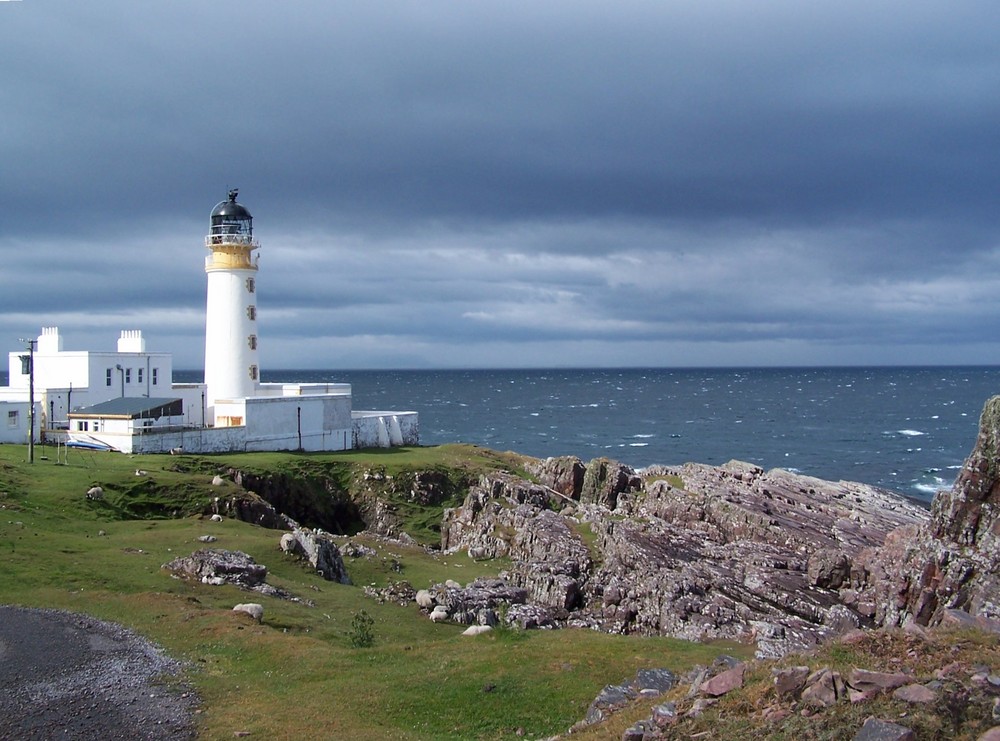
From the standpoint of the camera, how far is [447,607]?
31938mm

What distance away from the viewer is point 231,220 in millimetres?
70812

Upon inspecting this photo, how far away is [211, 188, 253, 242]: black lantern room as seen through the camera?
232ft

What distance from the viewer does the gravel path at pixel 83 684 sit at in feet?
61.6

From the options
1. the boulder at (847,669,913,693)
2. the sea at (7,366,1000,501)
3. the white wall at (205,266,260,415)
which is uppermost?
the white wall at (205,266,260,415)

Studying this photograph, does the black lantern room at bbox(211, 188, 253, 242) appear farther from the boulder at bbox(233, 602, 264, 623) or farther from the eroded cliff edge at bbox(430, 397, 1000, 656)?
the boulder at bbox(233, 602, 264, 623)

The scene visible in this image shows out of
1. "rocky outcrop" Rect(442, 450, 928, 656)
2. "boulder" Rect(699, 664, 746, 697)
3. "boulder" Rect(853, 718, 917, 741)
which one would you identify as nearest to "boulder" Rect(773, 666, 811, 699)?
"boulder" Rect(699, 664, 746, 697)

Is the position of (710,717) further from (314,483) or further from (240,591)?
(314,483)

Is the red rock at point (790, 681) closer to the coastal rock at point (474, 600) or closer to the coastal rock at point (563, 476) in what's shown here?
the coastal rock at point (474, 600)

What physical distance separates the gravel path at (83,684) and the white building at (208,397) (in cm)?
3420

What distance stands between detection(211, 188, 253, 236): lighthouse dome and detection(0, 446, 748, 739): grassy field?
100 feet

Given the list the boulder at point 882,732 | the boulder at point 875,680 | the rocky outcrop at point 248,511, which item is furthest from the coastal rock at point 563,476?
the boulder at point 882,732

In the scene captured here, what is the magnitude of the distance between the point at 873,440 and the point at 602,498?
282ft

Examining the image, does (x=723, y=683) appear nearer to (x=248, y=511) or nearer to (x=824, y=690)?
(x=824, y=690)

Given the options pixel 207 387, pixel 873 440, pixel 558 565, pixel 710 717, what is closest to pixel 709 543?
pixel 558 565
